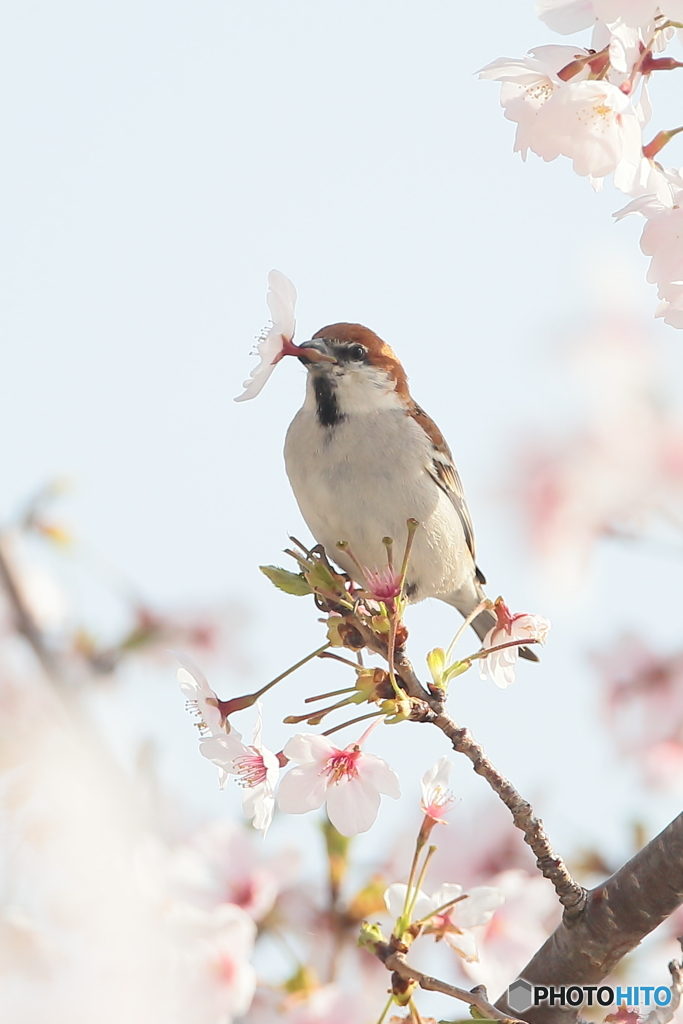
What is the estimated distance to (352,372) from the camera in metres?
3.50

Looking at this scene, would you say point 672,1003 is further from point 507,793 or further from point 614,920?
point 507,793

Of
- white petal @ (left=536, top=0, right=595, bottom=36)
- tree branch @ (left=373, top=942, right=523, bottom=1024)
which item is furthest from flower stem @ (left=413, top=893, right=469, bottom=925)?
white petal @ (left=536, top=0, right=595, bottom=36)

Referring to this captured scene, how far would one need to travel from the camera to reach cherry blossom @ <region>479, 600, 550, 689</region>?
2.20 meters

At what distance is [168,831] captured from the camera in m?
3.04

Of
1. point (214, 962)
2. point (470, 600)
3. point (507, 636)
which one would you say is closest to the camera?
point (507, 636)

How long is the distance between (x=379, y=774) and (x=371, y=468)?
135 centimetres

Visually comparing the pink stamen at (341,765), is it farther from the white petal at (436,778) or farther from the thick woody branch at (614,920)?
the thick woody branch at (614,920)

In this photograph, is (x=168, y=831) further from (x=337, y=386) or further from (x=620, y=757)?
(x=620, y=757)

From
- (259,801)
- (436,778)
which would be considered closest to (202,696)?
(259,801)

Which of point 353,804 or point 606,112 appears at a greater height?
point 606,112

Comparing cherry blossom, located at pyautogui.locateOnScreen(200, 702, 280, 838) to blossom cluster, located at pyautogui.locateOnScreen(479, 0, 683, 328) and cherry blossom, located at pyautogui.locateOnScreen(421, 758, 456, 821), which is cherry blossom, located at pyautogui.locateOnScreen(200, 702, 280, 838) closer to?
cherry blossom, located at pyautogui.locateOnScreen(421, 758, 456, 821)

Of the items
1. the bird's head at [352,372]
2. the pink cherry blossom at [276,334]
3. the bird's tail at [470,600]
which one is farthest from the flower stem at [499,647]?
the bird's tail at [470,600]

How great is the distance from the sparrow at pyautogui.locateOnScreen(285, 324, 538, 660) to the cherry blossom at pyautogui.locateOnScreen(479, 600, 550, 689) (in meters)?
0.70

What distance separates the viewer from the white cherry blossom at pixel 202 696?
2061mm
